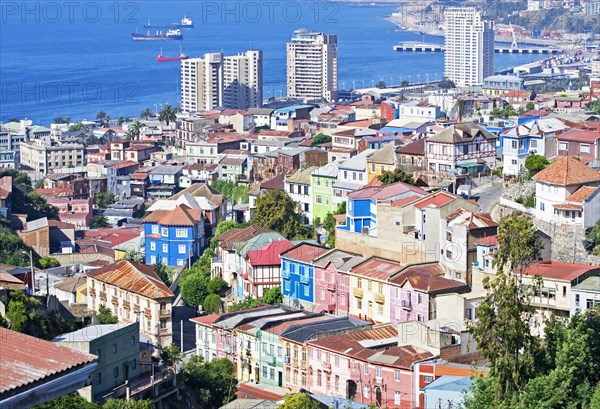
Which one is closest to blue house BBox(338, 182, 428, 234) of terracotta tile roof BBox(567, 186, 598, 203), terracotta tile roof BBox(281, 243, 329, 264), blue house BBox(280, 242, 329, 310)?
terracotta tile roof BBox(281, 243, 329, 264)

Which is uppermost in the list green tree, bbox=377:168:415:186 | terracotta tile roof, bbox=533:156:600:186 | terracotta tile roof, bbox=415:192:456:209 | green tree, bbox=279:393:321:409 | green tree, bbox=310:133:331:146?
terracotta tile roof, bbox=533:156:600:186

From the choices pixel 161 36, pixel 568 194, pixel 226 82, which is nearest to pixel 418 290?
pixel 568 194

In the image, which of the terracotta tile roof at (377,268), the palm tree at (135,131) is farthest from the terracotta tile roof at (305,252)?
the palm tree at (135,131)

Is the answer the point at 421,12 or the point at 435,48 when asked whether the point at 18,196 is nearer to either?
the point at 435,48

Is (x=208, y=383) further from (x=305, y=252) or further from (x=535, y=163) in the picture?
(x=535, y=163)

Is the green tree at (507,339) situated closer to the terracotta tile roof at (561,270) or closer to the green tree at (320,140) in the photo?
the terracotta tile roof at (561,270)

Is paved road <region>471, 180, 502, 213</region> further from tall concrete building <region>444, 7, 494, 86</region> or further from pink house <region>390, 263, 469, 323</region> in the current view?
tall concrete building <region>444, 7, 494, 86</region>

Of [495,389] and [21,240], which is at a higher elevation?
[495,389]

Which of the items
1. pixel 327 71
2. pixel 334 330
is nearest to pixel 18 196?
pixel 334 330
